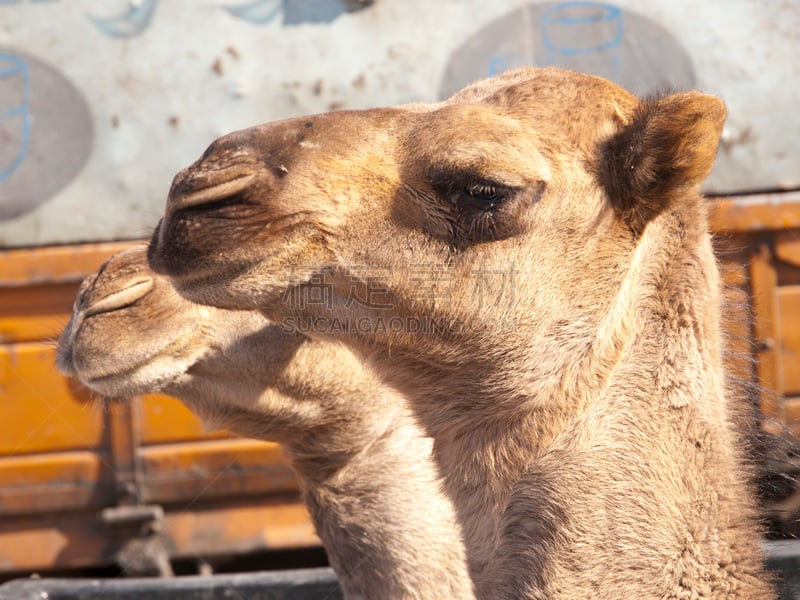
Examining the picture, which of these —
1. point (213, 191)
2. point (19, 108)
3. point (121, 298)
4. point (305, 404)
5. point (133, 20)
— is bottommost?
point (305, 404)

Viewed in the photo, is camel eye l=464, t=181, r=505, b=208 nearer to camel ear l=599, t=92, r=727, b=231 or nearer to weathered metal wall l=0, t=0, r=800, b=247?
camel ear l=599, t=92, r=727, b=231

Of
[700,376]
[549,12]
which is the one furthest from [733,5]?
[700,376]

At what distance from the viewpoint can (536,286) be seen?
214 cm

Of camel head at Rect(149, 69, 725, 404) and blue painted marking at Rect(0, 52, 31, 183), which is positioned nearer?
camel head at Rect(149, 69, 725, 404)

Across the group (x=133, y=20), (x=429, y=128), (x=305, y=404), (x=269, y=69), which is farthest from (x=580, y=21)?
(x=429, y=128)

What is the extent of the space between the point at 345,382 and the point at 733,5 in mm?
2646

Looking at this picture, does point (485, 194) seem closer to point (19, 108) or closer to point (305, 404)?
point (305, 404)

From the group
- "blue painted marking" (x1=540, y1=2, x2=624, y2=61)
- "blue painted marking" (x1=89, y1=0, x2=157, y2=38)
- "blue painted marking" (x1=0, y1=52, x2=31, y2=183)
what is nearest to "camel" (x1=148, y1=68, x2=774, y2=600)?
"blue painted marking" (x1=540, y1=2, x2=624, y2=61)

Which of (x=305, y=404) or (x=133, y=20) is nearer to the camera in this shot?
(x=305, y=404)

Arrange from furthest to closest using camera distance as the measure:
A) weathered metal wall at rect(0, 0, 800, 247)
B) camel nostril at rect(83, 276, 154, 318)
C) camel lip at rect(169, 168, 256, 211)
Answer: weathered metal wall at rect(0, 0, 800, 247) → camel nostril at rect(83, 276, 154, 318) → camel lip at rect(169, 168, 256, 211)

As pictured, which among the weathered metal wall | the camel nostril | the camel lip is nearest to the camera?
the camel lip

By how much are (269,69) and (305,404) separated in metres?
1.96

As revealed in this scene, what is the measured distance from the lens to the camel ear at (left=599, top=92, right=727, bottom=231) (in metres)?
2.04

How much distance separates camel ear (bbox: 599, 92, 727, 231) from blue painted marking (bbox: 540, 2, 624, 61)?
8.12 ft
